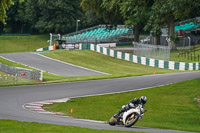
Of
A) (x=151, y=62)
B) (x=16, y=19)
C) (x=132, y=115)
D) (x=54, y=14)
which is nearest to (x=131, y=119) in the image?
(x=132, y=115)

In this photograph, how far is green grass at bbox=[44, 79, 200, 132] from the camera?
19.3m

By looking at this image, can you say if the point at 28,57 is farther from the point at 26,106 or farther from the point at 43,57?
the point at 26,106

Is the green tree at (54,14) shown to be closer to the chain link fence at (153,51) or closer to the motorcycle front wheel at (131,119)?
the chain link fence at (153,51)

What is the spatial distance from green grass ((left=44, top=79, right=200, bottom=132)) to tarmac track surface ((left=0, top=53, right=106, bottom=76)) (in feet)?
61.6

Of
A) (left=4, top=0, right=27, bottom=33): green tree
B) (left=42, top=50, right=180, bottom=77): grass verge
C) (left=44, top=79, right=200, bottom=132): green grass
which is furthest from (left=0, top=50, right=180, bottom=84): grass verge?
(left=4, top=0, right=27, bottom=33): green tree

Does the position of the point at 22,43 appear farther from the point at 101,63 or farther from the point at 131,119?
the point at 131,119

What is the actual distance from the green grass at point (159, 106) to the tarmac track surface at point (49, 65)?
18.8 m

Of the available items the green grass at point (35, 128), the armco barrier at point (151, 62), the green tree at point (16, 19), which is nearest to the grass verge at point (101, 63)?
the armco barrier at point (151, 62)

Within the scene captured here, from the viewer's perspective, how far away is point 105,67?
52.1 meters

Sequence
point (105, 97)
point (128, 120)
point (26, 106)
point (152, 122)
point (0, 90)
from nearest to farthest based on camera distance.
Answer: point (128, 120) → point (152, 122) → point (26, 106) → point (105, 97) → point (0, 90)

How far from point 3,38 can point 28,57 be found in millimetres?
35546

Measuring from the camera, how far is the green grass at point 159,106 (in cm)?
1927

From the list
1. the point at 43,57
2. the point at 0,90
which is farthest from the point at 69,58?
the point at 0,90

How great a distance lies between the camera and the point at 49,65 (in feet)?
167
